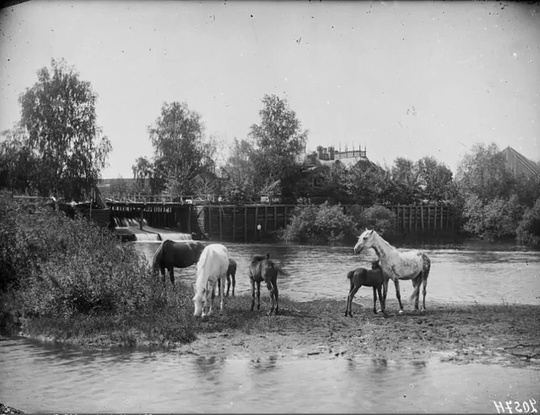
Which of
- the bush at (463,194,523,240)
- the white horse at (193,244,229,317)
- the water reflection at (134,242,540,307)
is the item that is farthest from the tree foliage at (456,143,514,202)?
the white horse at (193,244,229,317)

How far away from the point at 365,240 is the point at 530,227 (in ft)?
7.39

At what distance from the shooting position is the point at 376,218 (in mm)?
9742

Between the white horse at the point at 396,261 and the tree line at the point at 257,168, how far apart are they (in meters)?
0.93

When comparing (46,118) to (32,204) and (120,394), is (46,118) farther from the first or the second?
(120,394)

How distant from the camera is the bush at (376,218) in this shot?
9.67m

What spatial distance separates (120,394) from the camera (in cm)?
620

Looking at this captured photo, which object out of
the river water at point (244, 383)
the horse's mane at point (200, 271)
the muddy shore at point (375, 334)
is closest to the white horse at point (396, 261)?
the muddy shore at point (375, 334)

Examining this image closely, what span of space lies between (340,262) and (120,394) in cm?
583

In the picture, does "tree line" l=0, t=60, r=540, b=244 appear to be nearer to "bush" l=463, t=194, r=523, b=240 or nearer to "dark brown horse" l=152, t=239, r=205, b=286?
"bush" l=463, t=194, r=523, b=240

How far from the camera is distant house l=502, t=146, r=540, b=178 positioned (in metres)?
7.23

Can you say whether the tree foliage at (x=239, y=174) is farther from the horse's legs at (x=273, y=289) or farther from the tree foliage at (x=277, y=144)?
the horse's legs at (x=273, y=289)

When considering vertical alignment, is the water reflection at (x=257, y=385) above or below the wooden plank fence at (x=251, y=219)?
below

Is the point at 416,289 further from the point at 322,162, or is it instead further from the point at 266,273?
the point at 322,162

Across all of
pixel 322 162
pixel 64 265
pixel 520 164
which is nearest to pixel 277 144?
pixel 322 162
